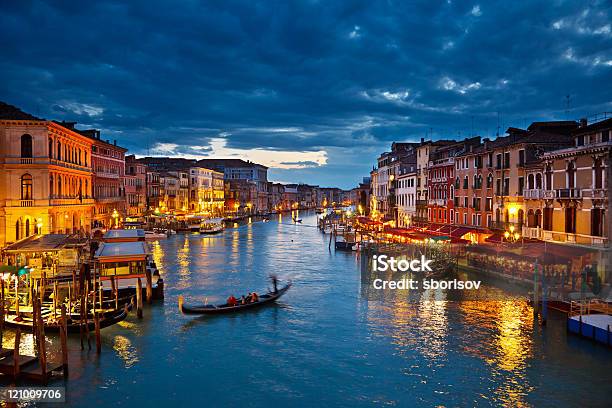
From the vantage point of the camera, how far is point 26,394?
13.0 meters

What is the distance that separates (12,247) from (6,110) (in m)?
12.0

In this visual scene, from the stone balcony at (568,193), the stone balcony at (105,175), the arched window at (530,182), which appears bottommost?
the stone balcony at (568,193)

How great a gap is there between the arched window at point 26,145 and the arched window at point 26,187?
1.26 metres

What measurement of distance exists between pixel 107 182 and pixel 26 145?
18.7m

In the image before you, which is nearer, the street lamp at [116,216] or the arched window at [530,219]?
the arched window at [530,219]

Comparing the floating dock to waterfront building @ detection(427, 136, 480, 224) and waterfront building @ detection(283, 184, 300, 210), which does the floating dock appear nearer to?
waterfront building @ detection(427, 136, 480, 224)

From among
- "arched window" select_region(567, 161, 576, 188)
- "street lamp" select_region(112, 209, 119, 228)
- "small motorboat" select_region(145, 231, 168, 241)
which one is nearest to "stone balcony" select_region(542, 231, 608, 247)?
"arched window" select_region(567, 161, 576, 188)

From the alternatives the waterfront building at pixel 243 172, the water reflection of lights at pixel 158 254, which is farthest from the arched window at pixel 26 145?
the waterfront building at pixel 243 172

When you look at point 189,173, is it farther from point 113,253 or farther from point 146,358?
Result: point 146,358

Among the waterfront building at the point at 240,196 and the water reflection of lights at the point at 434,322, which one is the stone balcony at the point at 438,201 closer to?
the water reflection of lights at the point at 434,322

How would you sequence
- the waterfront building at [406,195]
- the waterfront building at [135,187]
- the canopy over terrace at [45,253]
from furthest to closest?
the waterfront building at [135,187]
the waterfront building at [406,195]
the canopy over terrace at [45,253]

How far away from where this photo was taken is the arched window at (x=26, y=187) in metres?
29.9

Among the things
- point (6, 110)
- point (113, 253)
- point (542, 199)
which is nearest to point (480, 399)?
point (542, 199)

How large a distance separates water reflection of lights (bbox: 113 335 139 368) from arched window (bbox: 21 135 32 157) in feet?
56.6
